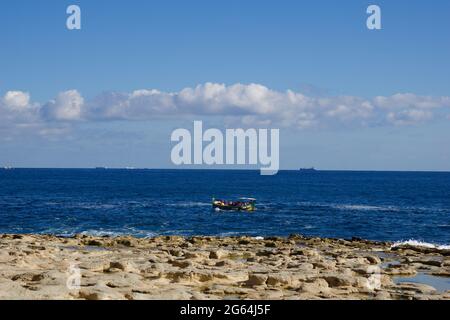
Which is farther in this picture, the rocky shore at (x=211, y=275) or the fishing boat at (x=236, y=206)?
the fishing boat at (x=236, y=206)

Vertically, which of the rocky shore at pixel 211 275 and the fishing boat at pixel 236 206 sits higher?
the rocky shore at pixel 211 275

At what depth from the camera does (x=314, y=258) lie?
96.7 ft

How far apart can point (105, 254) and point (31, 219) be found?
142 feet

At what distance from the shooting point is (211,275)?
2142cm

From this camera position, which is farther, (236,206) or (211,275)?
(236,206)

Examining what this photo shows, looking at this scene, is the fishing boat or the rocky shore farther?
the fishing boat

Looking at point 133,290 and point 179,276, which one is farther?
point 179,276

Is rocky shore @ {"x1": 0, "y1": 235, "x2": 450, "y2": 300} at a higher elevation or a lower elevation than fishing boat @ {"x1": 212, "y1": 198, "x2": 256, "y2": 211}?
higher

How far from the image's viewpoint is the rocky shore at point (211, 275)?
Result: 58.6 ft

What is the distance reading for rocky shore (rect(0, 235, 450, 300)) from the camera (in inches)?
704

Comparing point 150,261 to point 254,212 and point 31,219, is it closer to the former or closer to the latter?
point 31,219

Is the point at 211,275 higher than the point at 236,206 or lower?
higher
